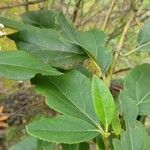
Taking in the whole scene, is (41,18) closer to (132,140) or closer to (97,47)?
(97,47)

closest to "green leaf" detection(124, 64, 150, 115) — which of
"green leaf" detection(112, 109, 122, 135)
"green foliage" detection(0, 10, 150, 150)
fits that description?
"green foliage" detection(0, 10, 150, 150)

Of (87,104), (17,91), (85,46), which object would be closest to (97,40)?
(85,46)

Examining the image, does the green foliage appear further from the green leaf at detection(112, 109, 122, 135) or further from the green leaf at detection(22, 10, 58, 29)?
the green leaf at detection(22, 10, 58, 29)

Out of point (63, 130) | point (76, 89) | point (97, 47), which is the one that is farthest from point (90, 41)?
point (63, 130)

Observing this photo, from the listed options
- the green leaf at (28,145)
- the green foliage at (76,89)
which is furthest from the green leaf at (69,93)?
the green leaf at (28,145)

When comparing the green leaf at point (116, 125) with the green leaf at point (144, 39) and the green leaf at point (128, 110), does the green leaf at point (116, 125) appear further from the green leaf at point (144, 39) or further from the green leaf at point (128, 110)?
the green leaf at point (144, 39)

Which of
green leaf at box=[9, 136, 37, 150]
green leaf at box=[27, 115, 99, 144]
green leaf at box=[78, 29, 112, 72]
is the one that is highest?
green leaf at box=[78, 29, 112, 72]

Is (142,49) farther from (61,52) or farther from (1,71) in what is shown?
(1,71)
